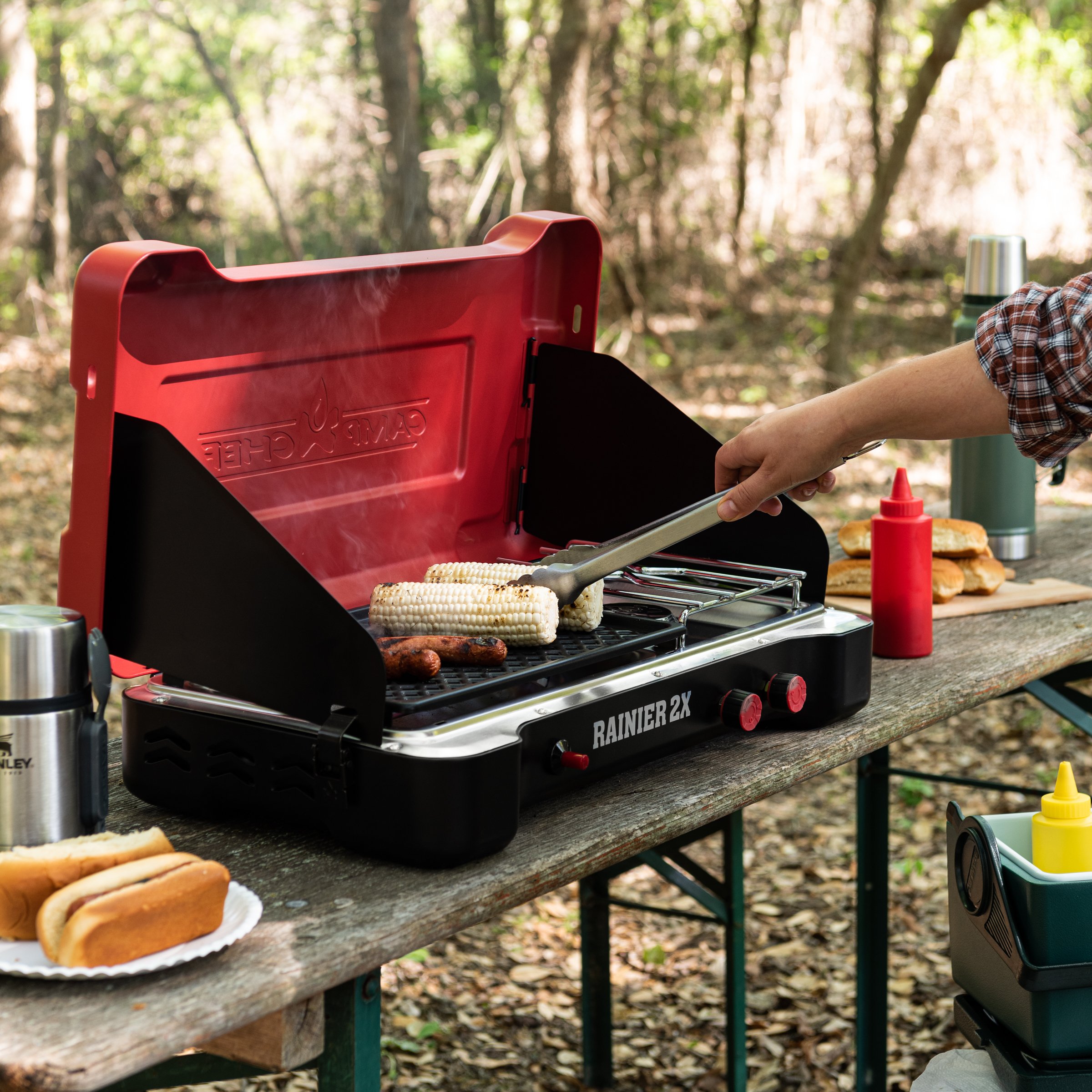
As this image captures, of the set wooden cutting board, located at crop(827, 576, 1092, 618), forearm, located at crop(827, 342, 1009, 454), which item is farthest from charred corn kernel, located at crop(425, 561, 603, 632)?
wooden cutting board, located at crop(827, 576, 1092, 618)

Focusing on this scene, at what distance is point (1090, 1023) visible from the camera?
62.4 inches

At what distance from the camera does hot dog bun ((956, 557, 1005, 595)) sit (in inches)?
102

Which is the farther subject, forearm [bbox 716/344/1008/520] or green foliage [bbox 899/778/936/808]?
green foliage [bbox 899/778/936/808]

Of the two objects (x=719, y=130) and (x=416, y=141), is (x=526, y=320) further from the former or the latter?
(x=719, y=130)

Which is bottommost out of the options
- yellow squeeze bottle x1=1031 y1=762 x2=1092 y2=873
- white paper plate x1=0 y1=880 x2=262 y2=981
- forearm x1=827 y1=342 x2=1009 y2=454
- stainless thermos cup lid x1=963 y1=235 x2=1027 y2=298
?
yellow squeeze bottle x1=1031 y1=762 x2=1092 y2=873

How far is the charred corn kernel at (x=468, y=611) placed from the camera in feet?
5.53

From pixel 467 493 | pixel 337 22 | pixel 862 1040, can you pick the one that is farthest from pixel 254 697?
pixel 337 22

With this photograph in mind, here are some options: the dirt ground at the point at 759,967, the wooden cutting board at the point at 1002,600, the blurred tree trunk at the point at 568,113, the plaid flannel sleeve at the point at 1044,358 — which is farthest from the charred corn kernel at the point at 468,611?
the blurred tree trunk at the point at 568,113

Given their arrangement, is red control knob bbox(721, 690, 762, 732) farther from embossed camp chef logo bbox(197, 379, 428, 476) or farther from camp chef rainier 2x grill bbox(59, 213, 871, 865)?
embossed camp chef logo bbox(197, 379, 428, 476)

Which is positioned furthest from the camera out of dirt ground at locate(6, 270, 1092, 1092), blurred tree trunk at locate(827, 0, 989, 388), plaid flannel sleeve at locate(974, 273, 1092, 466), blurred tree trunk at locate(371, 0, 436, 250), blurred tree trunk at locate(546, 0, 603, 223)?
blurred tree trunk at locate(371, 0, 436, 250)

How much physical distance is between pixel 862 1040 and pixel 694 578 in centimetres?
125

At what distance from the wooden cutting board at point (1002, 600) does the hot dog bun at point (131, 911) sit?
1.56m

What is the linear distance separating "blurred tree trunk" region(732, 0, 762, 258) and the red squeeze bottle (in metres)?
10.7

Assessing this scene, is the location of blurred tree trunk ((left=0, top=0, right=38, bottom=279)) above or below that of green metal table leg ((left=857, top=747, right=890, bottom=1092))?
above
